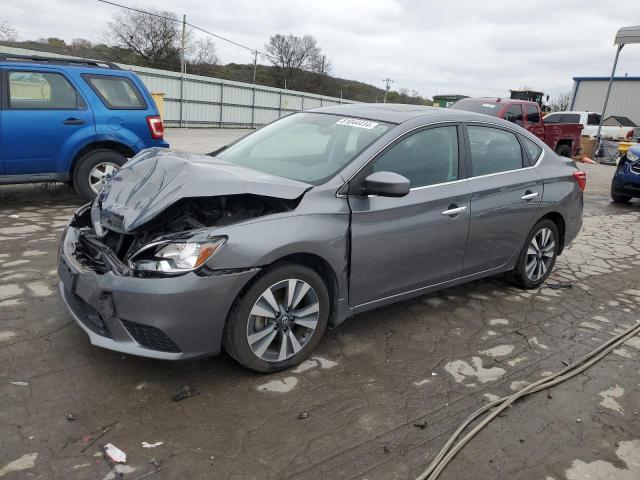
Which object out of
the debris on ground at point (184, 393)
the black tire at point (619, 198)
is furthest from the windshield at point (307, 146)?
the black tire at point (619, 198)

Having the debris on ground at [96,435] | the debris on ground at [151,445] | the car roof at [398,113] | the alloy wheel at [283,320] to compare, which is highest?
the car roof at [398,113]

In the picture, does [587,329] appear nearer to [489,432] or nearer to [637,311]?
[637,311]

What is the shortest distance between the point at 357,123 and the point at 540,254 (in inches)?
91.0

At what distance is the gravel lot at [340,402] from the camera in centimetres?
246

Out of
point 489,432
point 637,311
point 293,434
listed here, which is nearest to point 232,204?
point 293,434

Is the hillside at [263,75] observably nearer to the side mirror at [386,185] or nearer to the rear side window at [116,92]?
the rear side window at [116,92]

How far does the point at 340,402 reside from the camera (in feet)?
9.77

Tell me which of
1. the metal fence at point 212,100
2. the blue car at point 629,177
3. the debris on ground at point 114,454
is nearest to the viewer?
the debris on ground at point 114,454

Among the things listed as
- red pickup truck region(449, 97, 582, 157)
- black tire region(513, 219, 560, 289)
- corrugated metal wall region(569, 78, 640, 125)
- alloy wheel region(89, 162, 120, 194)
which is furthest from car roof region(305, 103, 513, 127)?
corrugated metal wall region(569, 78, 640, 125)

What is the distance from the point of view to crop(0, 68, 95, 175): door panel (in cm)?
620

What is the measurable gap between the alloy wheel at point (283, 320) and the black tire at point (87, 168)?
468 cm

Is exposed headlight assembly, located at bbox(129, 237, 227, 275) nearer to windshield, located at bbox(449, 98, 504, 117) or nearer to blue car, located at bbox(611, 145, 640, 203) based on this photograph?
blue car, located at bbox(611, 145, 640, 203)

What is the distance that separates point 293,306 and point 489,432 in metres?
1.29

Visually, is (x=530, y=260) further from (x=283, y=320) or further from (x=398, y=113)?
(x=283, y=320)
